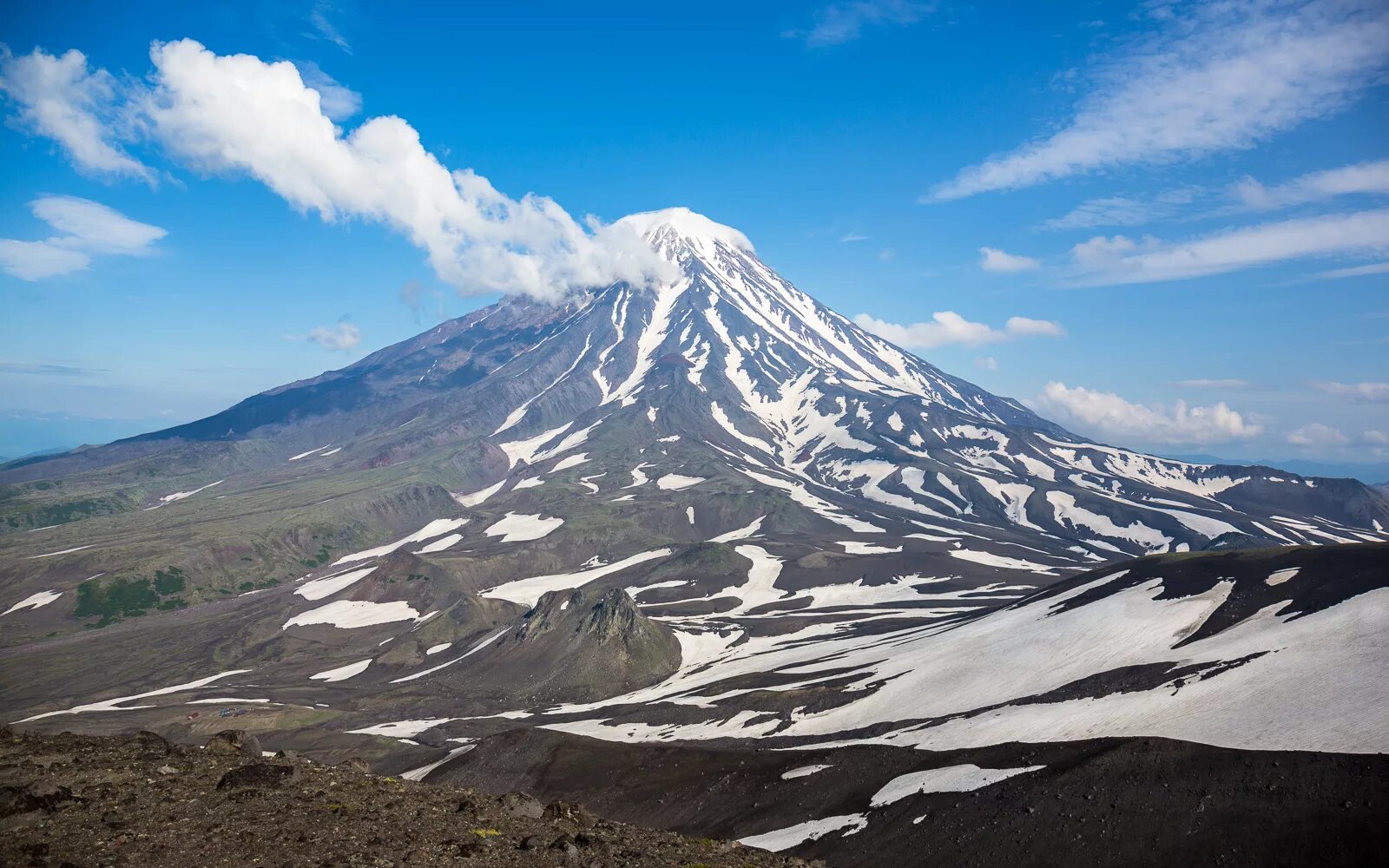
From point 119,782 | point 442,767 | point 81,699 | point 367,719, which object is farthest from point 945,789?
point 81,699

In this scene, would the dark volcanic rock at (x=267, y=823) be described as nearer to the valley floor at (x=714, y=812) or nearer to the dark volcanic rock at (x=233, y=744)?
the valley floor at (x=714, y=812)

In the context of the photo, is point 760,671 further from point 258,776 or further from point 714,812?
point 258,776

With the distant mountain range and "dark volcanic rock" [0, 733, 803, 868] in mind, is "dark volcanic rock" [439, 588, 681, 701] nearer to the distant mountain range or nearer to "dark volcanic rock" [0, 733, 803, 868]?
the distant mountain range

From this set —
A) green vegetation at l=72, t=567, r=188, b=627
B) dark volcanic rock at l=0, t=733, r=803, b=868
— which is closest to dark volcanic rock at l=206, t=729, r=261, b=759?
dark volcanic rock at l=0, t=733, r=803, b=868

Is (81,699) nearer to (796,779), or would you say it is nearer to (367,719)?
(367,719)

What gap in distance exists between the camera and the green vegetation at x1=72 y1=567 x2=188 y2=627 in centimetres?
18575

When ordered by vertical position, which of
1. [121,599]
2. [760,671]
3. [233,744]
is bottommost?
[121,599]

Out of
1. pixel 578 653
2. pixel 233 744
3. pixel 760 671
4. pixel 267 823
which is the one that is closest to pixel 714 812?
pixel 233 744

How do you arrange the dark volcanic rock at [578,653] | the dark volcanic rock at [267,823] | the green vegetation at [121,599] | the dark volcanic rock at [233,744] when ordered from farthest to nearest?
the green vegetation at [121,599] → the dark volcanic rock at [578,653] → the dark volcanic rock at [233,744] → the dark volcanic rock at [267,823]

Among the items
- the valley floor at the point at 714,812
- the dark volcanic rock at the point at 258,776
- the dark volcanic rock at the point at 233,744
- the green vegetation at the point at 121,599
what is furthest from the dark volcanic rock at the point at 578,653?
the green vegetation at the point at 121,599

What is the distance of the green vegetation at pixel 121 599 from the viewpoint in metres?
186

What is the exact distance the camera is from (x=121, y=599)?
627ft

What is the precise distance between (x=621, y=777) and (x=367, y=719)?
65.9 metres

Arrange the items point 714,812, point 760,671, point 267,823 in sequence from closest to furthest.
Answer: point 267,823 → point 714,812 → point 760,671
